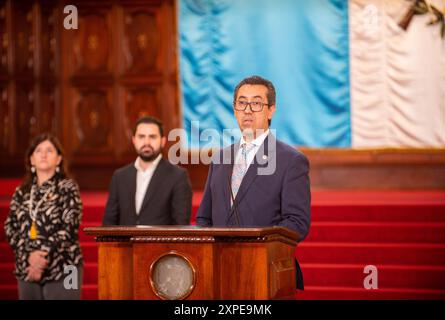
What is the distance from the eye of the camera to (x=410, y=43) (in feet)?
30.9

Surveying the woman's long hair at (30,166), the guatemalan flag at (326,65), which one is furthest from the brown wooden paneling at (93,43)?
the woman's long hair at (30,166)

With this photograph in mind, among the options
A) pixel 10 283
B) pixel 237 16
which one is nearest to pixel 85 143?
pixel 237 16

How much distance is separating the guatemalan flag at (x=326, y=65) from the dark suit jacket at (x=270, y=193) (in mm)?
6454

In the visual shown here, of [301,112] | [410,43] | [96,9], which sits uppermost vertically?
[96,9]

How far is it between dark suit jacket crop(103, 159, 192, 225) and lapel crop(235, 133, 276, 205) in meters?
1.82

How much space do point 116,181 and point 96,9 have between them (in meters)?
5.63

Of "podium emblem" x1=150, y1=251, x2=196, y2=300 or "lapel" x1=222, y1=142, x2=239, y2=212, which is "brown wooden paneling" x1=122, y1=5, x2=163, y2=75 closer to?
"lapel" x1=222, y1=142, x2=239, y2=212

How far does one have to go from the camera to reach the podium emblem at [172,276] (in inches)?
105

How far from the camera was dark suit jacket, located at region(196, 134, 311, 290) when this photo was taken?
3066 mm

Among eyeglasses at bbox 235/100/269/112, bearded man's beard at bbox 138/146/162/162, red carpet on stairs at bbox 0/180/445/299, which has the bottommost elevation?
red carpet on stairs at bbox 0/180/445/299

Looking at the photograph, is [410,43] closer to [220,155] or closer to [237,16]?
[237,16]

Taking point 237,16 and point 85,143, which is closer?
point 237,16

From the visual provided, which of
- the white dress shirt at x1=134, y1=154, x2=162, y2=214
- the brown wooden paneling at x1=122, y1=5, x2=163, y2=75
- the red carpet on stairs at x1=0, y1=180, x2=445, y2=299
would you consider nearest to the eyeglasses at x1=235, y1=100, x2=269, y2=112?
the white dress shirt at x1=134, y1=154, x2=162, y2=214

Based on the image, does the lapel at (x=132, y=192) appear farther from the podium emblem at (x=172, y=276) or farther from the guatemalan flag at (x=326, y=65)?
the guatemalan flag at (x=326, y=65)
